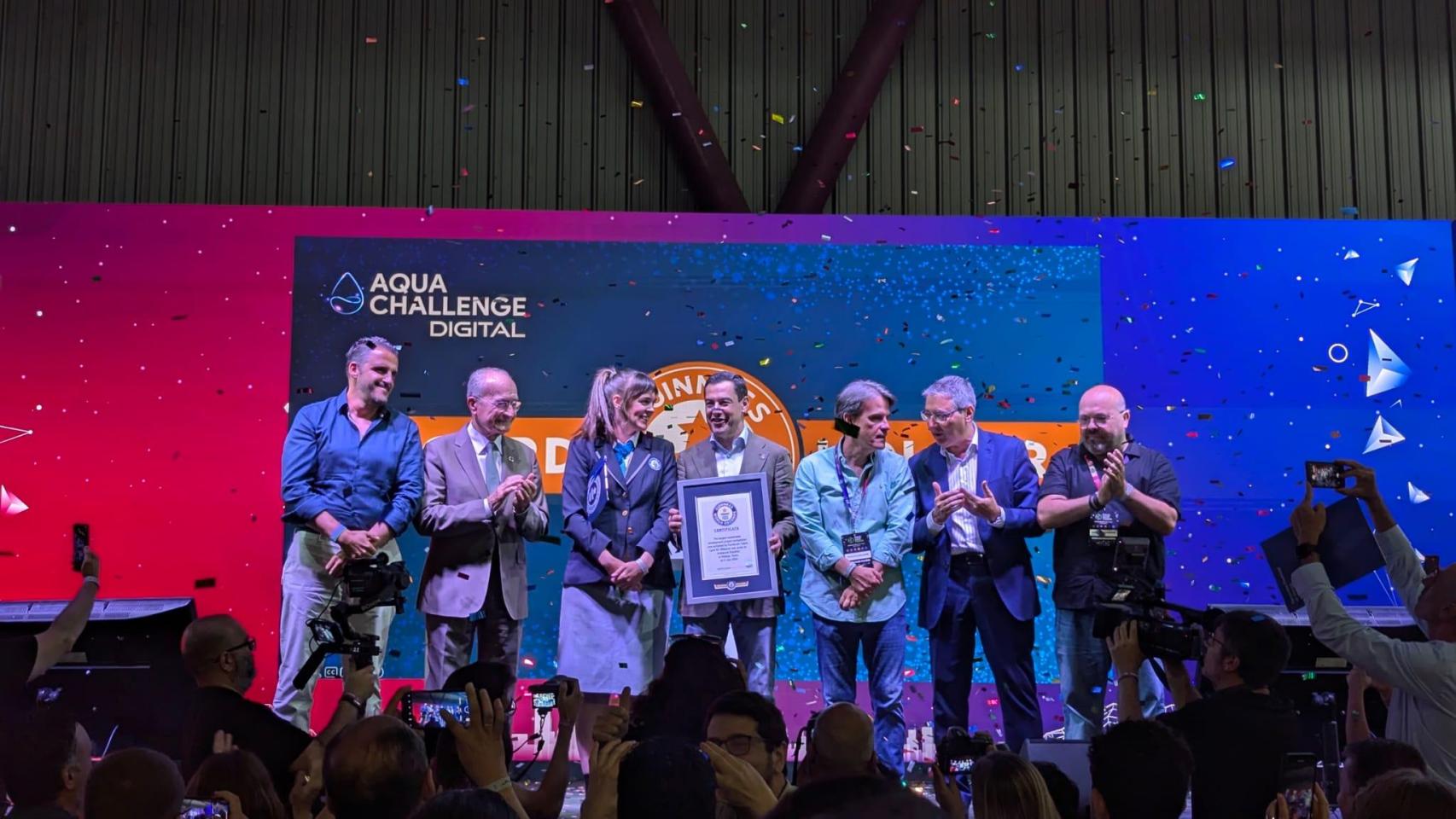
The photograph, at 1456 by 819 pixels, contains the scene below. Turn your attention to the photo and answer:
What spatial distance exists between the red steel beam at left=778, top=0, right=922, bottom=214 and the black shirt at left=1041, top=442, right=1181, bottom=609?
2791 millimetres

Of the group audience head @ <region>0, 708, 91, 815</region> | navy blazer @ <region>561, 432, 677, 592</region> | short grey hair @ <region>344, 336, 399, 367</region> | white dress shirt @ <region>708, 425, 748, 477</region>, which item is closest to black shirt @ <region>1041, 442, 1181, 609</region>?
white dress shirt @ <region>708, 425, 748, 477</region>

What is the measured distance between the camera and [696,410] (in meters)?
7.53

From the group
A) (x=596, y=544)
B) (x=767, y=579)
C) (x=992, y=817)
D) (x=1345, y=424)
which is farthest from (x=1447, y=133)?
(x=992, y=817)

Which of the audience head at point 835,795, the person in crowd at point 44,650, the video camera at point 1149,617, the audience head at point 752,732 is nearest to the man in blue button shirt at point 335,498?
the person in crowd at point 44,650

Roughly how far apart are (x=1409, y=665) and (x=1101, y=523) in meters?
2.26

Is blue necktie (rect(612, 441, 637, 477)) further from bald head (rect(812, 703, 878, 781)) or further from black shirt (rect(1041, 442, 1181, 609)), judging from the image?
bald head (rect(812, 703, 878, 781))

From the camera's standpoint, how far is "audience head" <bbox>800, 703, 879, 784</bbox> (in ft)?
10.2

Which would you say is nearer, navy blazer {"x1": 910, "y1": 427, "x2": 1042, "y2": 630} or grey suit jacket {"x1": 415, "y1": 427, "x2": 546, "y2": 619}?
navy blazer {"x1": 910, "y1": 427, "x2": 1042, "y2": 630}

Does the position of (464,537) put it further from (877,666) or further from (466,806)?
(466,806)

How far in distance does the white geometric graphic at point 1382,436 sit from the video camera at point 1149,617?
11.2 feet

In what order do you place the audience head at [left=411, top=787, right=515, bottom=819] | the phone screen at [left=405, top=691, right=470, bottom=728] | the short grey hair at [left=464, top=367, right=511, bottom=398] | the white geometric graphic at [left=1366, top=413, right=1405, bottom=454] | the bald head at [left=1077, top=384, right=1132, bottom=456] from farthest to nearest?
1. the white geometric graphic at [left=1366, top=413, right=1405, bottom=454]
2. the short grey hair at [left=464, top=367, right=511, bottom=398]
3. the bald head at [left=1077, top=384, right=1132, bottom=456]
4. the phone screen at [left=405, top=691, right=470, bottom=728]
5. the audience head at [left=411, top=787, right=515, bottom=819]

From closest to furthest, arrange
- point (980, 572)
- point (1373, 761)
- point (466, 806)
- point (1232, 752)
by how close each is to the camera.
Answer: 1. point (466, 806)
2. point (1373, 761)
3. point (1232, 752)
4. point (980, 572)

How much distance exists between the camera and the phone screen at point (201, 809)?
7.95ft

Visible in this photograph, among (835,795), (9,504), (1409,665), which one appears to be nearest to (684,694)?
(1409,665)
